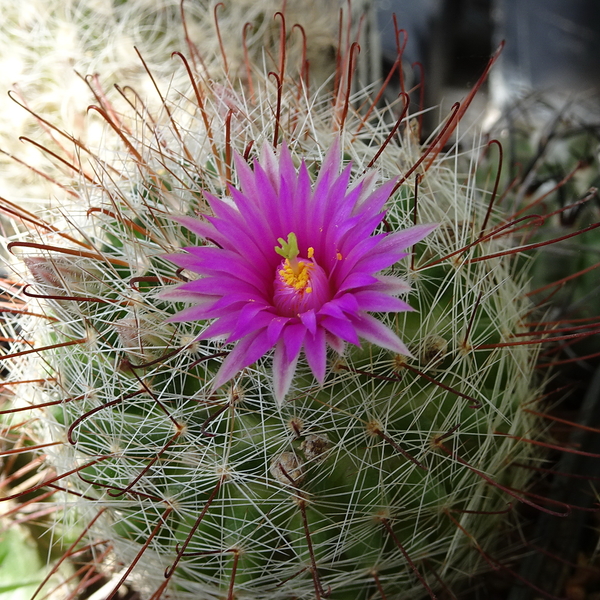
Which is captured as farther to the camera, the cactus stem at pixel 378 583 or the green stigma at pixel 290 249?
the cactus stem at pixel 378 583

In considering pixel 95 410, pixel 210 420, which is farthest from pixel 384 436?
pixel 95 410

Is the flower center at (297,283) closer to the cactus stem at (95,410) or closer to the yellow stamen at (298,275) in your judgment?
the yellow stamen at (298,275)

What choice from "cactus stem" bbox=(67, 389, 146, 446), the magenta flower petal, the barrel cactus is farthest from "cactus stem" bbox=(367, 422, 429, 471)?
"cactus stem" bbox=(67, 389, 146, 446)

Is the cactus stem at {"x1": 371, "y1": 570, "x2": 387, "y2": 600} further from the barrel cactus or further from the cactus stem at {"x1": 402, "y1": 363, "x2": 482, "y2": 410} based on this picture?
the cactus stem at {"x1": 402, "y1": 363, "x2": 482, "y2": 410}

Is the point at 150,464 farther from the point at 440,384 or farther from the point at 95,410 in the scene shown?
the point at 440,384

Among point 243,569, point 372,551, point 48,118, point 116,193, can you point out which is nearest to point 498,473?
point 372,551

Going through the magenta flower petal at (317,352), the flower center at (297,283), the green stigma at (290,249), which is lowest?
the magenta flower petal at (317,352)

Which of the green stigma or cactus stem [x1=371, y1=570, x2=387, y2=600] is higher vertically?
the green stigma

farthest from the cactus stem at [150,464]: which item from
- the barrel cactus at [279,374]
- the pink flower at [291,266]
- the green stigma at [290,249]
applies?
the green stigma at [290,249]

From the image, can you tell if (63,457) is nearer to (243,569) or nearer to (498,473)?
(243,569)
